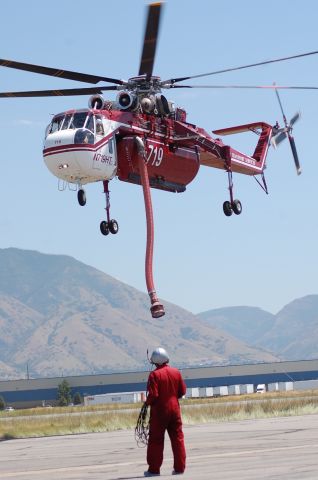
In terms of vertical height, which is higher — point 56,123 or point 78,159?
point 56,123

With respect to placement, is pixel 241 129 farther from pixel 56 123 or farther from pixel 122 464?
pixel 122 464

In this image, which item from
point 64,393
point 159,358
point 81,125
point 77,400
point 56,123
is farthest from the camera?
point 64,393

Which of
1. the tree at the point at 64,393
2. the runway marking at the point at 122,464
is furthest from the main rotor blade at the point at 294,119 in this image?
the tree at the point at 64,393

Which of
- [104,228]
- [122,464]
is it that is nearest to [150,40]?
[104,228]

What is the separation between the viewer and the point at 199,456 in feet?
65.7

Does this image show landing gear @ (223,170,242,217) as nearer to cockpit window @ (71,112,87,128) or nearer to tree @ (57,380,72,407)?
cockpit window @ (71,112,87,128)

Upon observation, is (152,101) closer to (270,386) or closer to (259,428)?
(259,428)

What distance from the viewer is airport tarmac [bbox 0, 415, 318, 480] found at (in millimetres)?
16623

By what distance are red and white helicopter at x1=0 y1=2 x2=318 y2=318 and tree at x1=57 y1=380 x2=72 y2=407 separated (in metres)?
120

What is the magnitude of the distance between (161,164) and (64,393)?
429 ft

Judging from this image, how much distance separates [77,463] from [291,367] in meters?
169

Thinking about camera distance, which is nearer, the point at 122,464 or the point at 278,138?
the point at 122,464

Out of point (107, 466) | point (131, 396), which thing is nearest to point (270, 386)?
point (131, 396)

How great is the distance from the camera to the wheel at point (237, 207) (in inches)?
1983
